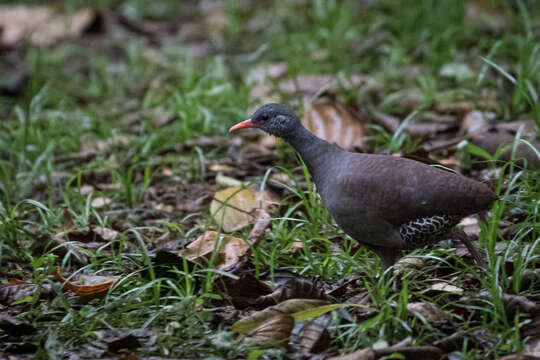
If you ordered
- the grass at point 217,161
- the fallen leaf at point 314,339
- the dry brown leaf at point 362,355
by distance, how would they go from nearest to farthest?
the dry brown leaf at point 362,355 → the fallen leaf at point 314,339 → the grass at point 217,161

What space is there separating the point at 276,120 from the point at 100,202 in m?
1.69

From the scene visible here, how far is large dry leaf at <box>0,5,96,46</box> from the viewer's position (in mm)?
8760

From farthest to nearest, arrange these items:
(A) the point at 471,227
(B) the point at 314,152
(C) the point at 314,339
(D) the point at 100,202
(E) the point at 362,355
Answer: (D) the point at 100,202
(A) the point at 471,227
(B) the point at 314,152
(C) the point at 314,339
(E) the point at 362,355

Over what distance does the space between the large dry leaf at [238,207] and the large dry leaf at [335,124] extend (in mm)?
1011

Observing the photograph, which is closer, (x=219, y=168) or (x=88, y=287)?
(x=88, y=287)

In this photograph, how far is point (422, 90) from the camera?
229 inches

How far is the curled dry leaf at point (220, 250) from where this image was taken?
11.6ft

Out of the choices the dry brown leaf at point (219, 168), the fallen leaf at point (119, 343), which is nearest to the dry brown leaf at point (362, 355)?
the fallen leaf at point (119, 343)

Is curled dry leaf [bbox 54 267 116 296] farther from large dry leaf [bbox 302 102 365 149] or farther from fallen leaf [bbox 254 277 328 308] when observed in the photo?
large dry leaf [bbox 302 102 365 149]

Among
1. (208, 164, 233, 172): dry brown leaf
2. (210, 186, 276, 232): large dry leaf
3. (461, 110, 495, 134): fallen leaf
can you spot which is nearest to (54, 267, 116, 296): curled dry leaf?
(210, 186, 276, 232): large dry leaf

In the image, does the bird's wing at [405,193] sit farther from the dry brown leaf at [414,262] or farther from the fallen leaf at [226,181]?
the fallen leaf at [226,181]

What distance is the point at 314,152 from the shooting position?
344 cm

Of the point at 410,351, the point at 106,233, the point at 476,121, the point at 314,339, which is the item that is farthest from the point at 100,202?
the point at 476,121

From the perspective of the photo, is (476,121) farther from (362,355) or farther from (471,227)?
(362,355)
